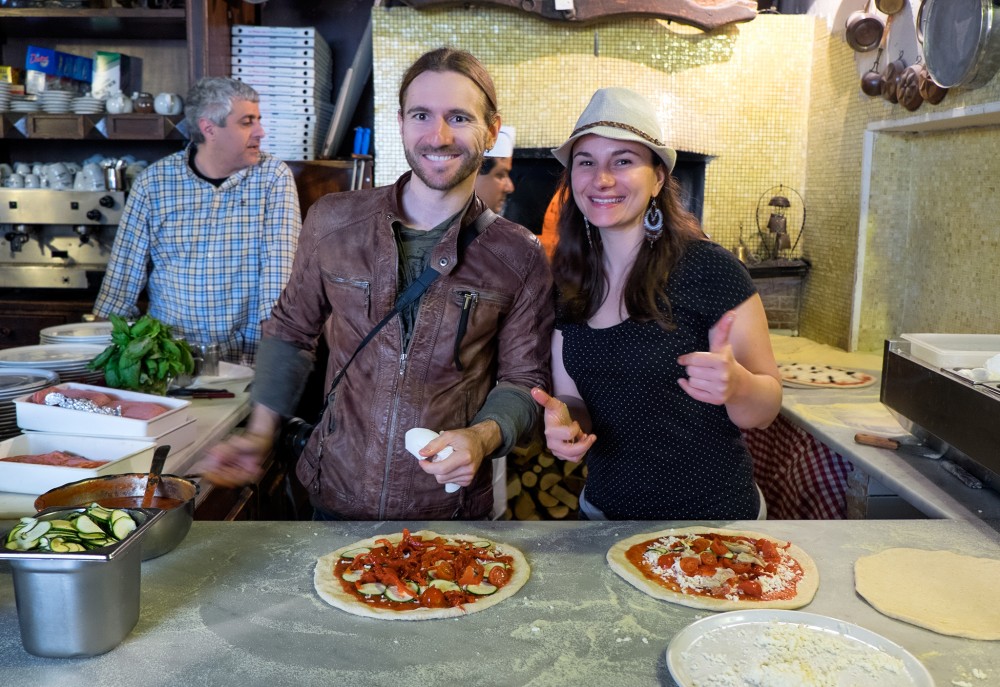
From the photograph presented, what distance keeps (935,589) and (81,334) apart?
2833 millimetres

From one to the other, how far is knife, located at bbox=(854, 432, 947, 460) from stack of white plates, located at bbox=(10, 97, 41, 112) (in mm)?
4560

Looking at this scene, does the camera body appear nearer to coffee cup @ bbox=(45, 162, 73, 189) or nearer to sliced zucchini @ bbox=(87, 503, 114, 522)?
sliced zucchini @ bbox=(87, 503, 114, 522)

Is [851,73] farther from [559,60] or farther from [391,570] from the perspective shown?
[391,570]

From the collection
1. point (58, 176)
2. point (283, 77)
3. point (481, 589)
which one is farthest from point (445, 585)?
point (58, 176)

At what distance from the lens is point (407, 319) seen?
2162 millimetres

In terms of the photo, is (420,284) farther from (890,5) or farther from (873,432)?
(890,5)

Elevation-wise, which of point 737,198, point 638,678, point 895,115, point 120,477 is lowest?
point 638,678

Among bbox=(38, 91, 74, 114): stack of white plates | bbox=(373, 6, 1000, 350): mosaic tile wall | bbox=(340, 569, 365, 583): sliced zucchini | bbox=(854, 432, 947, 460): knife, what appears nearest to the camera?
bbox=(340, 569, 365, 583): sliced zucchini

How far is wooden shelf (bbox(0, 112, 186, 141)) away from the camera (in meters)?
4.76

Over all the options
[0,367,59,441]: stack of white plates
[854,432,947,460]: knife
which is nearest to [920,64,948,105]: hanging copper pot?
[854,432,947,460]: knife

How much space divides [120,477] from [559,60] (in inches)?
137

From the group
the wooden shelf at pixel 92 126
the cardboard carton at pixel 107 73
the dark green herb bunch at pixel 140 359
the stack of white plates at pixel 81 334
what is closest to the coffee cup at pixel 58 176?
the wooden shelf at pixel 92 126

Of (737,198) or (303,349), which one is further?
(737,198)

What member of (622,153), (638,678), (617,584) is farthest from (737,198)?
(638,678)
